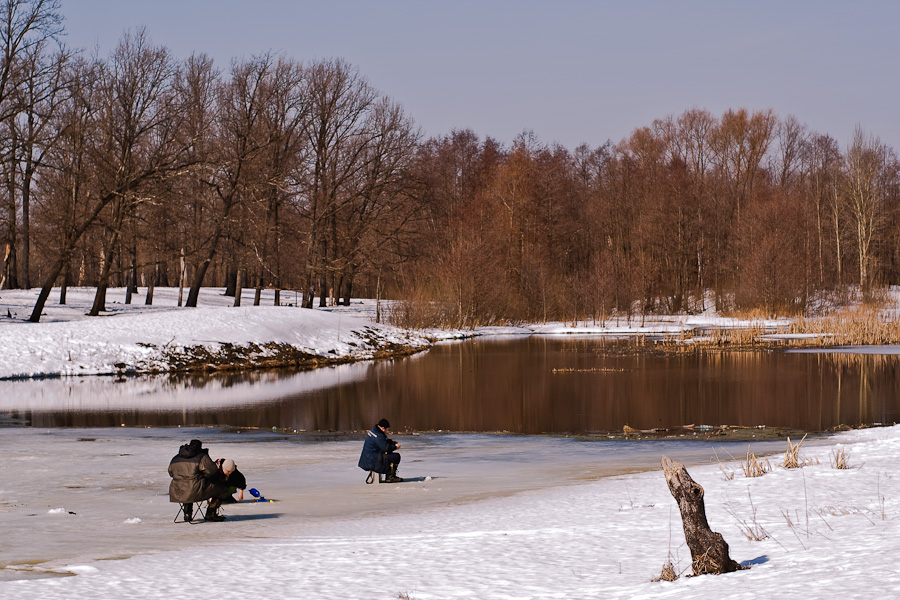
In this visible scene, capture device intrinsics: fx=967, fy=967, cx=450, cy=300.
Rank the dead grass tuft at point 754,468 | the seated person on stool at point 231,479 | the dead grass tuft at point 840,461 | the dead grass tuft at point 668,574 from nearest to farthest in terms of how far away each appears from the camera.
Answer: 1. the dead grass tuft at point 668,574
2. the seated person on stool at point 231,479
3. the dead grass tuft at point 754,468
4. the dead grass tuft at point 840,461

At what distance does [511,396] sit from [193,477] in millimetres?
18473

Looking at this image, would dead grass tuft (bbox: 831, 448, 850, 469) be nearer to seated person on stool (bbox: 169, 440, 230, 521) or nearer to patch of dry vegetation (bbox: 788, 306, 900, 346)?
seated person on stool (bbox: 169, 440, 230, 521)

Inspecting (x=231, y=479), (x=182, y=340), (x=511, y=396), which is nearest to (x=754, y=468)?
(x=231, y=479)

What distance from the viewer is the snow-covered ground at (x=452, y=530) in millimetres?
8328

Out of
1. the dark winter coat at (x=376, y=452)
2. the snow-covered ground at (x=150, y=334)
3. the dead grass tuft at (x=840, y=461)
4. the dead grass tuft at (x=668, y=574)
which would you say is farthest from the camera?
the snow-covered ground at (x=150, y=334)

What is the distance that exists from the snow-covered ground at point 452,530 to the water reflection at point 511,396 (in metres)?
6.52

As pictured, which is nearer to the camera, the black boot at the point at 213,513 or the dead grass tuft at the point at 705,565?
the dead grass tuft at the point at 705,565

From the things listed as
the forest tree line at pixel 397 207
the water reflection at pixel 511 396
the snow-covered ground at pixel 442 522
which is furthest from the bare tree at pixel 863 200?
the snow-covered ground at pixel 442 522

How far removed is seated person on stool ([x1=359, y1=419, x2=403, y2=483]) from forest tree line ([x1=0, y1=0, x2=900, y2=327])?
32558mm

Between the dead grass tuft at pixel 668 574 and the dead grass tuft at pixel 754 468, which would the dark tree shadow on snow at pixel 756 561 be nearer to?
the dead grass tuft at pixel 668 574

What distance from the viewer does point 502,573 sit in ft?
29.1

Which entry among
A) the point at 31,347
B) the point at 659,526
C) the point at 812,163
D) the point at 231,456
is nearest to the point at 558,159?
the point at 812,163

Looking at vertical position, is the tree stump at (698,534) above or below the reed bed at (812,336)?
below

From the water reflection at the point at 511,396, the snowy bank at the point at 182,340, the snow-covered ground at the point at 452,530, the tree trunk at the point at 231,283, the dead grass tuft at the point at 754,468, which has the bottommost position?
the snow-covered ground at the point at 452,530
